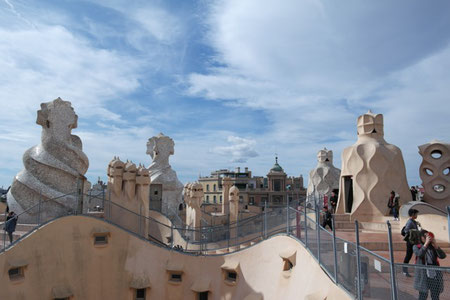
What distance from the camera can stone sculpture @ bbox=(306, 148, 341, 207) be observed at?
99.5 ft

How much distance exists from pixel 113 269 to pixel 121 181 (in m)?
3.59

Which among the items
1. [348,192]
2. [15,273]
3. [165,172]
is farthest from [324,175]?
[15,273]

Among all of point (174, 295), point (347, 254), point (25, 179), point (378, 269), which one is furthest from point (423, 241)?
point (25, 179)

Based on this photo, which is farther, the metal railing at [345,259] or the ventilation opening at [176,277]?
the ventilation opening at [176,277]

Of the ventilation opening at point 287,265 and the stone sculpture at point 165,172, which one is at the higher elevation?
the stone sculpture at point 165,172

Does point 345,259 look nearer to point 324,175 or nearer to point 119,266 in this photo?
point 119,266

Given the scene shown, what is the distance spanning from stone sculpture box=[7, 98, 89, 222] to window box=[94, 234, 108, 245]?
1.47 m

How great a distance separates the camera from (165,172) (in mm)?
23172

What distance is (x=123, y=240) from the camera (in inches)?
467

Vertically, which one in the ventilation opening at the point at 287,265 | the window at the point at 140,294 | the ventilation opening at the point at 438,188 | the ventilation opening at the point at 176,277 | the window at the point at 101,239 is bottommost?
the window at the point at 140,294

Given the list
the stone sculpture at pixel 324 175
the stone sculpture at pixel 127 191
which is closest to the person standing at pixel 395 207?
the stone sculpture at pixel 127 191

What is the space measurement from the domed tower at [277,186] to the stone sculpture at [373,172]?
109 ft

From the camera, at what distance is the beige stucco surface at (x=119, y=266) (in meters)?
9.47

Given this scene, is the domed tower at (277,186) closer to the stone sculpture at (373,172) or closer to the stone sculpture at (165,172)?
the stone sculpture at (165,172)
